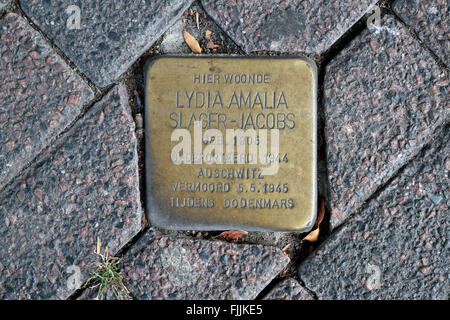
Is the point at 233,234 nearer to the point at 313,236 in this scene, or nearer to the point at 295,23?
the point at 313,236

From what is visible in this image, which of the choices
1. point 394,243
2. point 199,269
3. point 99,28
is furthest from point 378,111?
point 99,28

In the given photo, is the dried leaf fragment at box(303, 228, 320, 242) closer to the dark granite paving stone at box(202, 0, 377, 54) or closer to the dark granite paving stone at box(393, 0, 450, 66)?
the dark granite paving stone at box(202, 0, 377, 54)

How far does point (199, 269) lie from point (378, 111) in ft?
3.01

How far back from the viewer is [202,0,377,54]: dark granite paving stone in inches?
67.1

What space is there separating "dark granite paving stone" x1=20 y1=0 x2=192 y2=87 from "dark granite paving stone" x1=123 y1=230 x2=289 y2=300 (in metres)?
0.69

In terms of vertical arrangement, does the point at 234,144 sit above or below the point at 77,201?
above

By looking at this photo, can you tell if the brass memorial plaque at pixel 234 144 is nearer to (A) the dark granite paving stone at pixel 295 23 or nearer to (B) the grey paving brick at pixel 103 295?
(A) the dark granite paving stone at pixel 295 23

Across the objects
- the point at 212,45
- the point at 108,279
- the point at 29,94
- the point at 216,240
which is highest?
the point at 212,45

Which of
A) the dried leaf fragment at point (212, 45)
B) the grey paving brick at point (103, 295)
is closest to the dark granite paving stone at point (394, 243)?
the grey paving brick at point (103, 295)

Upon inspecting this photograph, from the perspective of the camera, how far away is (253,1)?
171 centimetres

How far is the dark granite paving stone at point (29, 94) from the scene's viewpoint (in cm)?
170

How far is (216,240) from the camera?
5.63 feet

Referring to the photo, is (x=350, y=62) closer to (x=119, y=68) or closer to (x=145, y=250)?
(x=119, y=68)

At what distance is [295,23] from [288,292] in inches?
40.7
